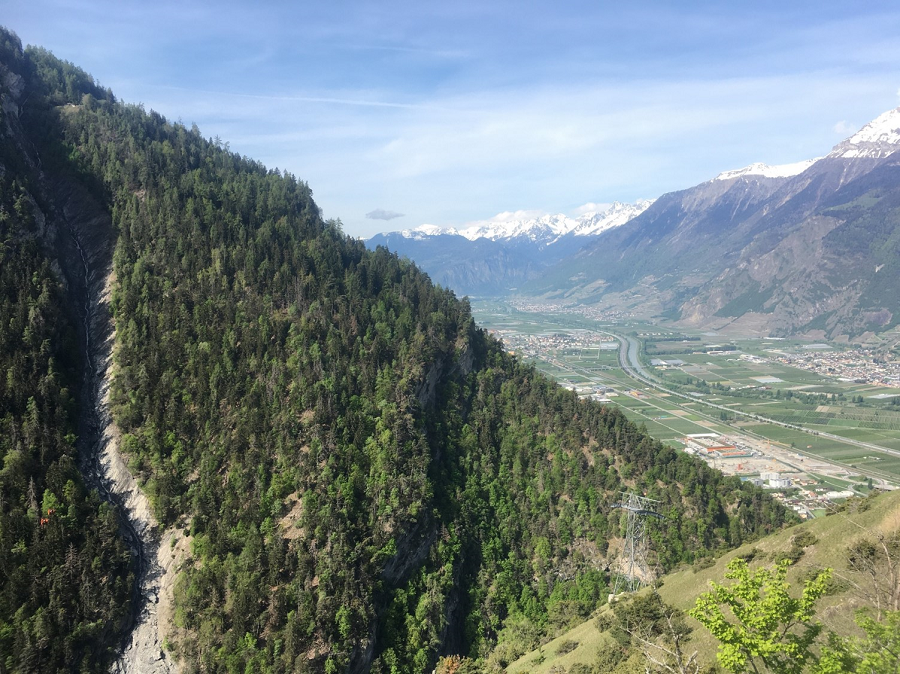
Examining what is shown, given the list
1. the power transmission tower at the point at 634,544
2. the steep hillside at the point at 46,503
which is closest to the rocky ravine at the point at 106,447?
the steep hillside at the point at 46,503

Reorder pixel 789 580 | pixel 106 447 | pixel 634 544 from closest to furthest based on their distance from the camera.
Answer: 1. pixel 789 580
2. pixel 634 544
3. pixel 106 447

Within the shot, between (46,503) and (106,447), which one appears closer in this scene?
(46,503)

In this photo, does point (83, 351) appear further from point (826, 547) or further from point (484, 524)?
point (826, 547)

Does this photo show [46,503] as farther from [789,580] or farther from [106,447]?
[789,580]

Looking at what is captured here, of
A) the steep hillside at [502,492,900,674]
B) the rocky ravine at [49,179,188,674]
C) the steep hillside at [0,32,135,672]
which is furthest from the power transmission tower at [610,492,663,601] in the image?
the steep hillside at [0,32,135,672]

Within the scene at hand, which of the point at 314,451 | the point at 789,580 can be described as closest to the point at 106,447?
the point at 314,451

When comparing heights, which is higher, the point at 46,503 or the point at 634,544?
the point at 46,503

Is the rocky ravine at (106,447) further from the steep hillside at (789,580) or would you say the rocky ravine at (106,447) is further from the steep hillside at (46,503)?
the steep hillside at (789,580)
